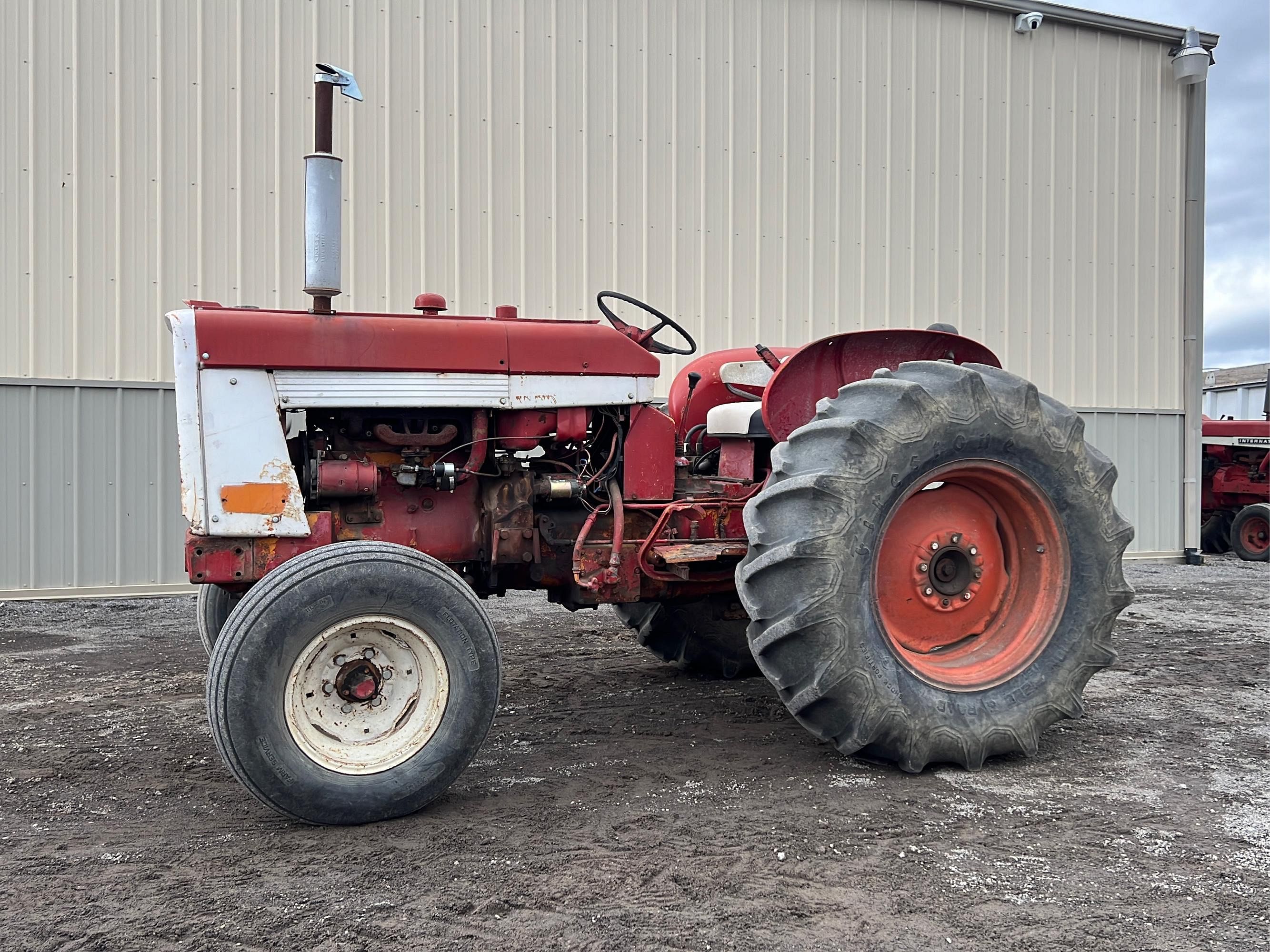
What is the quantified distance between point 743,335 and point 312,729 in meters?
6.63

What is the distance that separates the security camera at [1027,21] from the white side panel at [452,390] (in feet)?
26.0

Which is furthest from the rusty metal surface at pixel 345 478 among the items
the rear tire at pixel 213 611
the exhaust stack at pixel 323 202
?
the rear tire at pixel 213 611

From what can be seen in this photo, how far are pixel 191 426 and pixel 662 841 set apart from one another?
6.43 feet

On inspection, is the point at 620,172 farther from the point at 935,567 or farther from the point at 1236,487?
the point at 1236,487

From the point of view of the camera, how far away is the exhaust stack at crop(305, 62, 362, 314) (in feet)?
11.3

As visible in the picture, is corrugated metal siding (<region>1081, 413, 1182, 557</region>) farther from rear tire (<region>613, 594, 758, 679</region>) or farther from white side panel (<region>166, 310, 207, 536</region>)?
white side panel (<region>166, 310, 207, 536</region>)

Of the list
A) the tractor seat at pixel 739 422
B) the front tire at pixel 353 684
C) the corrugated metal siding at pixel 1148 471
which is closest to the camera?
the front tire at pixel 353 684

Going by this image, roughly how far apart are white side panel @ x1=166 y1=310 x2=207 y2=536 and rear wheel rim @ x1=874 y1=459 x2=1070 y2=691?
2.28 m

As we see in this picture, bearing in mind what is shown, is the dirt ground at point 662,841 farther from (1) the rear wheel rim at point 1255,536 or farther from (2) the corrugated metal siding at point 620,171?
(1) the rear wheel rim at point 1255,536

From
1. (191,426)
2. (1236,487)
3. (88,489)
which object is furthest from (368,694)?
(1236,487)

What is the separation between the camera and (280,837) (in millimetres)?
2850

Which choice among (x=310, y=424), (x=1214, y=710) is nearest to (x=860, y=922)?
(x=310, y=424)

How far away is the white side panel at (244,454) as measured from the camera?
336cm

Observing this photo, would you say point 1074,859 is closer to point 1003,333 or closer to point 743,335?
point 743,335
